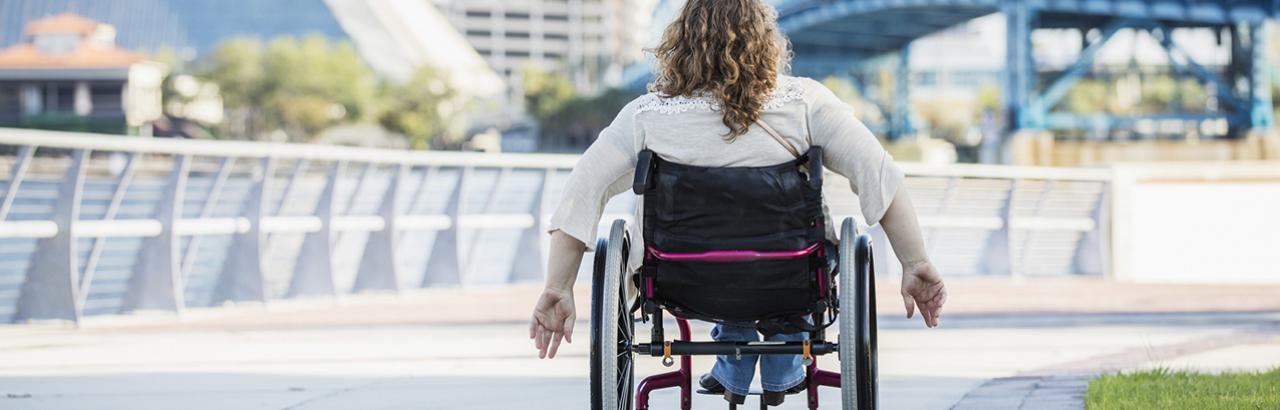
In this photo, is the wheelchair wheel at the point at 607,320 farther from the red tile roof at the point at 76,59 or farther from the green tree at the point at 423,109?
the red tile roof at the point at 76,59

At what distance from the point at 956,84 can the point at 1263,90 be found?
105 m

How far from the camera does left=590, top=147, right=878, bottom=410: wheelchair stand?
11.9 ft

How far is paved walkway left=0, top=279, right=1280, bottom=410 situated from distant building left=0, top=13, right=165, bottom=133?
4028 inches

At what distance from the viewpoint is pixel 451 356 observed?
282 inches

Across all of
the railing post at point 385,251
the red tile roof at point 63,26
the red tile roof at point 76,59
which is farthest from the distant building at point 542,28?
the railing post at point 385,251

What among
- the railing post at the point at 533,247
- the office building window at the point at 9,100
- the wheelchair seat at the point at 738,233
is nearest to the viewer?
the wheelchair seat at the point at 738,233

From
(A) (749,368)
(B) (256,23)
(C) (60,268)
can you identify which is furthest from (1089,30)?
(B) (256,23)

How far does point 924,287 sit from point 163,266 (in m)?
6.16

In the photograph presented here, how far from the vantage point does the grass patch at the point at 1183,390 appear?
4789 millimetres

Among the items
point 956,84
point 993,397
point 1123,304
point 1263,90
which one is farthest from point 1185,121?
point 956,84

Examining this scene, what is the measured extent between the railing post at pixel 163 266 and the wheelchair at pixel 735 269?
223 inches

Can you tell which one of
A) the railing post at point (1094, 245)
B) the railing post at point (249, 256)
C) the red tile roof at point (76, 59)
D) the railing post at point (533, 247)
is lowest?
the red tile roof at point (76, 59)

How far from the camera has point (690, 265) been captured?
12.5ft

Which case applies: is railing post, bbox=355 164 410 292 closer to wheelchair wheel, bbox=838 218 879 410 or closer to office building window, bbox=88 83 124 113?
wheelchair wheel, bbox=838 218 879 410
